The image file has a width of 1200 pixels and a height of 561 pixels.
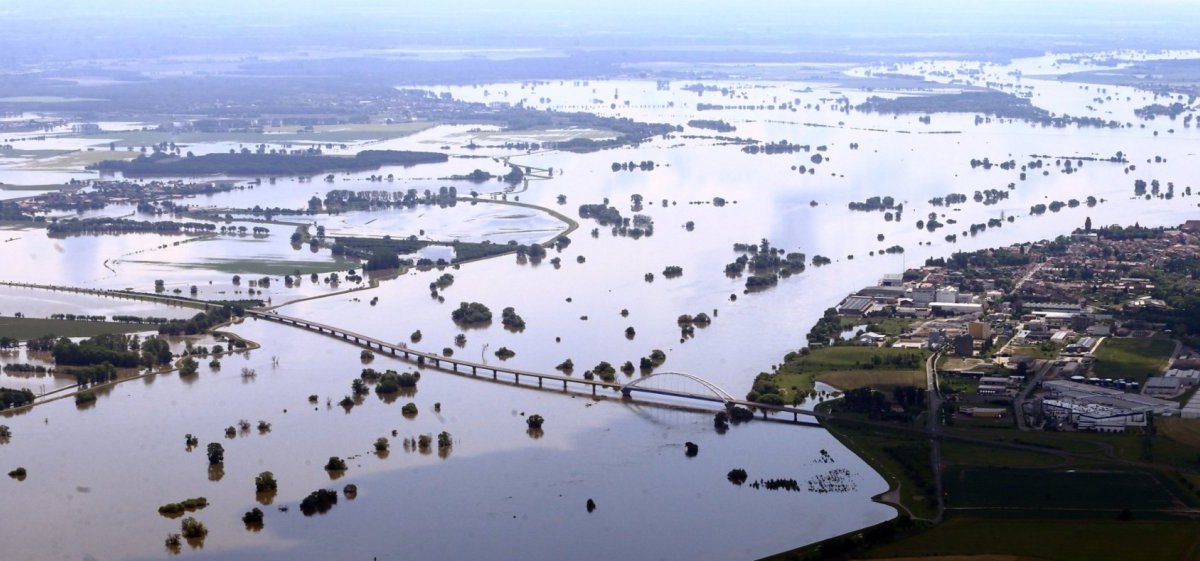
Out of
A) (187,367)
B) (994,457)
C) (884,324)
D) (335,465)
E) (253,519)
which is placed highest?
(884,324)

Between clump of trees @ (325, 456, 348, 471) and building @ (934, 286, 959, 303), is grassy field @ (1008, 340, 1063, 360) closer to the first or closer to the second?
building @ (934, 286, 959, 303)

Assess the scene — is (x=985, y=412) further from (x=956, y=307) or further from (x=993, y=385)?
(x=956, y=307)

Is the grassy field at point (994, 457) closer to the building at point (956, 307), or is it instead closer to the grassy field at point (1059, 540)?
the grassy field at point (1059, 540)

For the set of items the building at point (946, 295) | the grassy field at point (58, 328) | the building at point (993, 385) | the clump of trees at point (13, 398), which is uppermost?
the building at point (946, 295)

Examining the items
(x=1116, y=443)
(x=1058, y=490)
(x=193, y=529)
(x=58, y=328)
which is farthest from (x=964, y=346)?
(x=58, y=328)

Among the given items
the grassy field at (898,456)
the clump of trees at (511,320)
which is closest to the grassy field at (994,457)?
the grassy field at (898,456)

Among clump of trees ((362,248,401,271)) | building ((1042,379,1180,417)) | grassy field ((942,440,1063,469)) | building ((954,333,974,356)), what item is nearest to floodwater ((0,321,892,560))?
grassy field ((942,440,1063,469))

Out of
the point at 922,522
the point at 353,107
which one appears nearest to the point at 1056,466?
the point at 922,522
